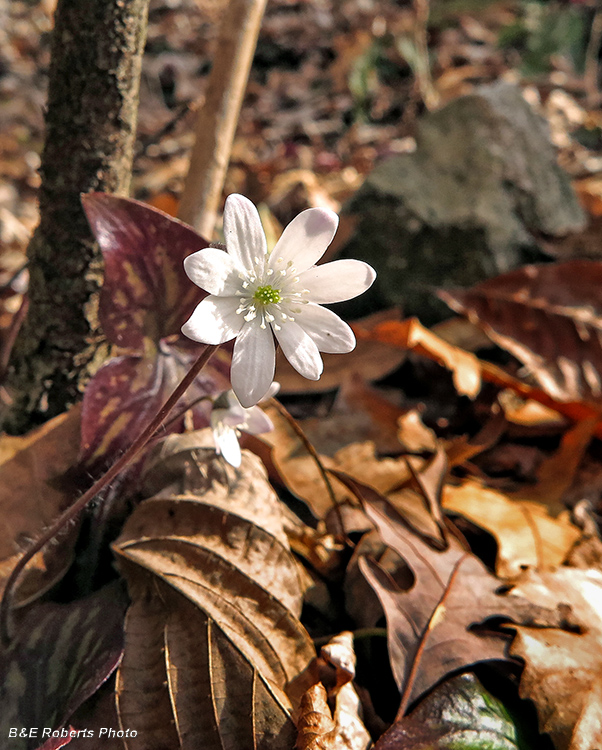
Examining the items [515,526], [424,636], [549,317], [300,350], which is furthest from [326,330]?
[549,317]

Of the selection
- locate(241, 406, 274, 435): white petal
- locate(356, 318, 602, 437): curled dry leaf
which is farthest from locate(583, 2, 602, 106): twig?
locate(241, 406, 274, 435): white petal

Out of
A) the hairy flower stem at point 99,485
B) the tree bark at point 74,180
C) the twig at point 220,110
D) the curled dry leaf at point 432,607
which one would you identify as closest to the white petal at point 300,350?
the hairy flower stem at point 99,485

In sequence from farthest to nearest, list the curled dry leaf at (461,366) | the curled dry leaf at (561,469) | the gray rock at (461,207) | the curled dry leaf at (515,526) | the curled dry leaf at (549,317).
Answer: the gray rock at (461,207) < the curled dry leaf at (549,317) < the curled dry leaf at (461,366) < the curled dry leaf at (561,469) < the curled dry leaf at (515,526)

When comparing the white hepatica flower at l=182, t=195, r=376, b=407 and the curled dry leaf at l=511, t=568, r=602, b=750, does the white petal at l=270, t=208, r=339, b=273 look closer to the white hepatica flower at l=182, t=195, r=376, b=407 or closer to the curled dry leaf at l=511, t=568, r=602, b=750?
the white hepatica flower at l=182, t=195, r=376, b=407

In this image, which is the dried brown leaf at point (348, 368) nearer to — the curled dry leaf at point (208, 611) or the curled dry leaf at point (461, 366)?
the curled dry leaf at point (461, 366)

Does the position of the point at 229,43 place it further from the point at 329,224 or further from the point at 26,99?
the point at 26,99

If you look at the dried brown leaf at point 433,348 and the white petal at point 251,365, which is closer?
the white petal at point 251,365

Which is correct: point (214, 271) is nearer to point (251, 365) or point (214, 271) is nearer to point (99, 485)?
point (251, 365)
